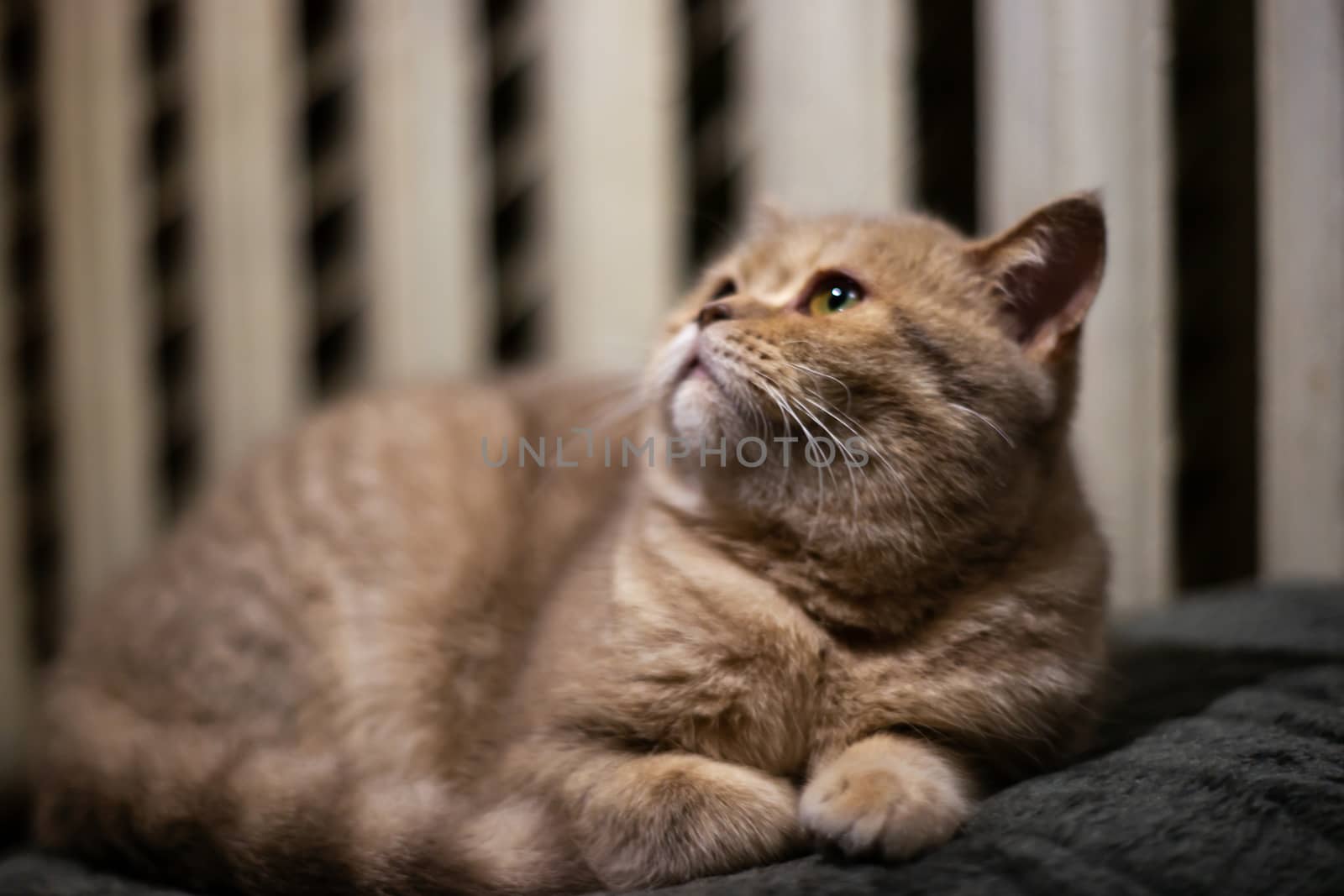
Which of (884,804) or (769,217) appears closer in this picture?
(884,804)

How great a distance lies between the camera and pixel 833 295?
1.08 meters

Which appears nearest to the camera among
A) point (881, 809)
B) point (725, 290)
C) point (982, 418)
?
point (881, 809)

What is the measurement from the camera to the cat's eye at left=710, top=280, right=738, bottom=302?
1238 mm

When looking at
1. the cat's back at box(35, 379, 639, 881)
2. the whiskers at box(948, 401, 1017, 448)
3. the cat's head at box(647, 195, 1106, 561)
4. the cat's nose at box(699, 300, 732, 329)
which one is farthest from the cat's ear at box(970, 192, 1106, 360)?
the cat's back at box(35, 379, 639, 881)

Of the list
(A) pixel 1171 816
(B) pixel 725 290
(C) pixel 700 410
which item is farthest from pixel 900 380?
(A) pixel 1171 816

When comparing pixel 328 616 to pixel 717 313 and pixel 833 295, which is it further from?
pixel 833 295

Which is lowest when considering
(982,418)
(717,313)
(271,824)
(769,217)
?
(271,824)

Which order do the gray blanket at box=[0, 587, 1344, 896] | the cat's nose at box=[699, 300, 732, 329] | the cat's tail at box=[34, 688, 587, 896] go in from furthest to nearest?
1. the cat's nose at box=[699, 300, 732, 329]
2. the cat's tail at box=[34, 688, 587, 896]
3. the gray blanket at box=[0, 587, 1344, 896]

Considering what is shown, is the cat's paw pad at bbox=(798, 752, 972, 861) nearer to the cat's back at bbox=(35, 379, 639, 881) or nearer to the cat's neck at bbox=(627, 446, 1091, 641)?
the cat's neck at bbox=(627, 446, 1091, 641)

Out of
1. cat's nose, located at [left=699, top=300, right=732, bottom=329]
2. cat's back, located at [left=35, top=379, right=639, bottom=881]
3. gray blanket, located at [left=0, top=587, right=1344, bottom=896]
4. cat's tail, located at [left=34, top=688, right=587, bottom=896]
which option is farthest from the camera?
cat's back, located at [left=35, top=379, right=639, bottom=881]

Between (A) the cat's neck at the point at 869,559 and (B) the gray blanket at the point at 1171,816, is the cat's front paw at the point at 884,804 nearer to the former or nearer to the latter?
(B) the gray blanket at the point at 1171,816

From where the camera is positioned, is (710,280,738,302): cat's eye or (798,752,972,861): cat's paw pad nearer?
(798,752,972,861): cat's paw pad

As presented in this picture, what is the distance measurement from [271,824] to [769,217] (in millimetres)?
883

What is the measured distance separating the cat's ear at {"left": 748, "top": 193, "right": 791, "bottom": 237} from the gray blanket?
0.67 m
